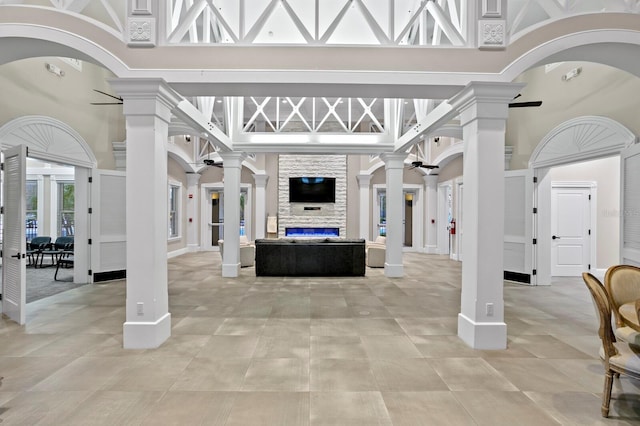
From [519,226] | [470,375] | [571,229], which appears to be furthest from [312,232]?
[470,375]

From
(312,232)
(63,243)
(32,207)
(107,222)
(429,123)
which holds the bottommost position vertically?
(63,243)

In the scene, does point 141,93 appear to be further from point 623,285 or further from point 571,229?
point 571,229

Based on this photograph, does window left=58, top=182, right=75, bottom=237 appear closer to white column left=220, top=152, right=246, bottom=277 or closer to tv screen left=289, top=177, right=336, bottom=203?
white column left=220, top=152, right=246, bottom=277

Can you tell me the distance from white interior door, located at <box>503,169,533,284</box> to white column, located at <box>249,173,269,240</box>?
7583 millimetres

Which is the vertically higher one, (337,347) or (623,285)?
(623,285)

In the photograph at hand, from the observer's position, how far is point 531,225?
659 cm

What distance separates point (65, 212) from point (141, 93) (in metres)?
8.99

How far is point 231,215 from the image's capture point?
7152 mm

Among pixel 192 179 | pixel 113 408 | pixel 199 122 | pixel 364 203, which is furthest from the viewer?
pixel 364 203

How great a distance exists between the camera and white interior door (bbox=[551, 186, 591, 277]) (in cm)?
729

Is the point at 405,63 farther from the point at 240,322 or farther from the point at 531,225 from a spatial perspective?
the point at 531,225

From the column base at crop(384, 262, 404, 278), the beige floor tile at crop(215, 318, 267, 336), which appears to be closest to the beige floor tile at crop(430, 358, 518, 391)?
the beige floor tile at crop(215, 318, 267, 336)

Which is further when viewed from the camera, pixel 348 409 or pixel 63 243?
pixel 63 243

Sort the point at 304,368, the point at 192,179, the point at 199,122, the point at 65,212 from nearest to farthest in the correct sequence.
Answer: the point at 304,368
the point at 199,122
the point at 65,212
the point at 192,179
